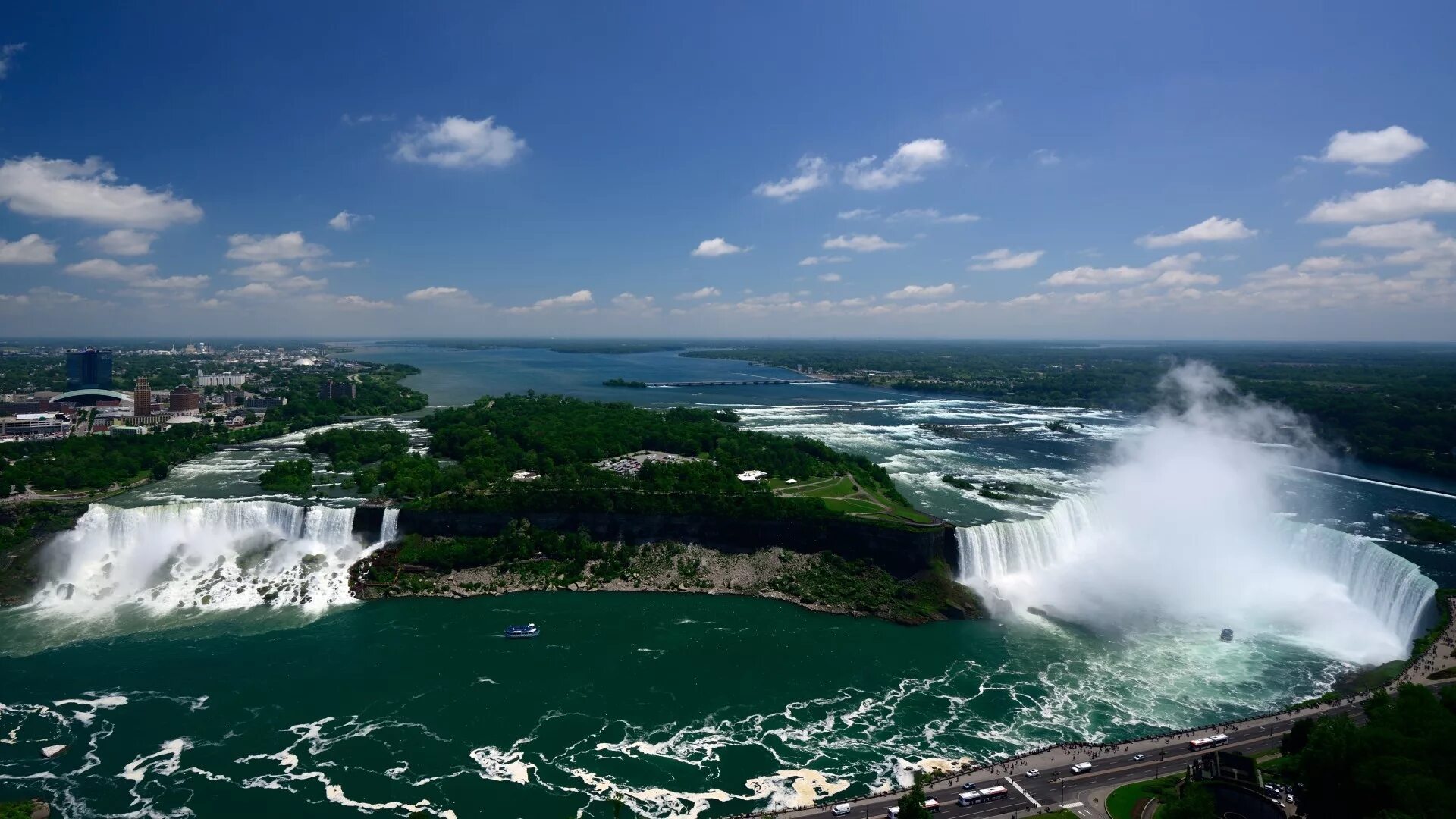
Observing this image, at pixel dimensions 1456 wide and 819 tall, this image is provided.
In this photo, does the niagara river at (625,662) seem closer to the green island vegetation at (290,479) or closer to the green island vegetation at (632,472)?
the green island vegetation at (290,479)

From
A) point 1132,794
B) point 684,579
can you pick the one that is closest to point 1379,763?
point 1132,794

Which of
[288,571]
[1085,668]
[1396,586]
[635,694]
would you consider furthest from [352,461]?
[1396,586]

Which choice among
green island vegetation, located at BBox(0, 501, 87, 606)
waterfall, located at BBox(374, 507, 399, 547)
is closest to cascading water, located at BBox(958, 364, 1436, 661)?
waterfall, located at BBox(374, 507, 399, 547)

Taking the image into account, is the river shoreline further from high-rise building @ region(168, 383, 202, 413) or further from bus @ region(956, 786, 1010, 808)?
high-rise building @ region(168, 383, 202, 413)

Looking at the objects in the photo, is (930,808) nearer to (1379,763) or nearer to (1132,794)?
(1132,794)

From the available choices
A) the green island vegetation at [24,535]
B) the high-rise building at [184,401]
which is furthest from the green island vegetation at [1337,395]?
the high-rise building at [184,401]

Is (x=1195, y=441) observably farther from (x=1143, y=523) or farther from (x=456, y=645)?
(x=456, y=645)
